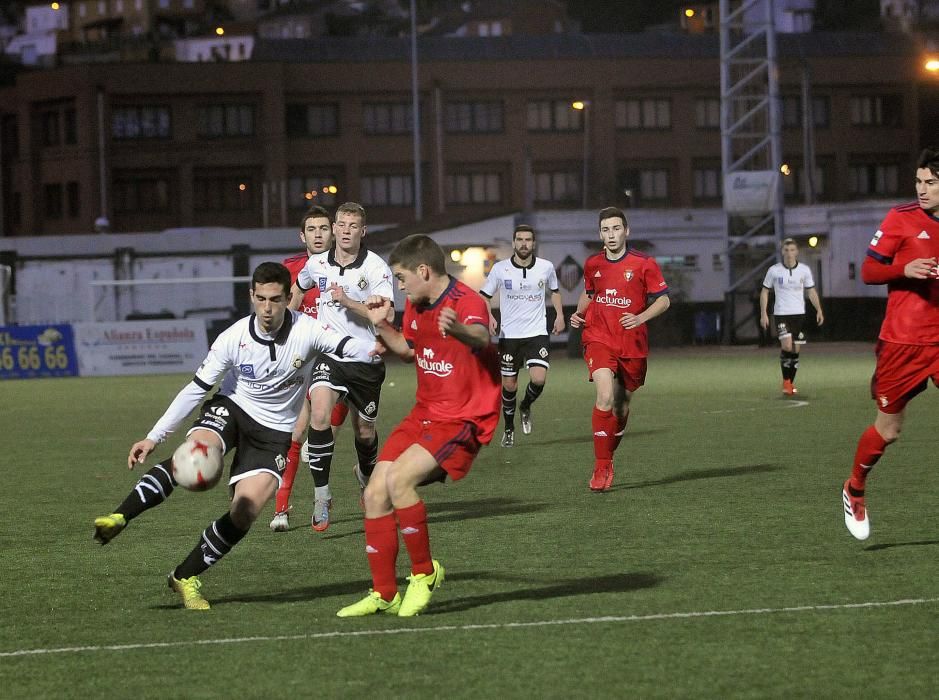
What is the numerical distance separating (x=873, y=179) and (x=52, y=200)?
4251cm

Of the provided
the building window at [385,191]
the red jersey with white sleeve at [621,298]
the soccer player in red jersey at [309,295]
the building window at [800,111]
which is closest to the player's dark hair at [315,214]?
the soccer player in red jersey at [309,295]

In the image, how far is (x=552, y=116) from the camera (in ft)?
252

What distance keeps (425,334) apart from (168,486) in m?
1.63

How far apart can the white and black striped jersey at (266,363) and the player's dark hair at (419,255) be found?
915mm

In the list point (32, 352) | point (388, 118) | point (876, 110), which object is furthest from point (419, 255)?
point (876, 110)

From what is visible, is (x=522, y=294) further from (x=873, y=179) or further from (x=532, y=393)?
(x=873, y=179)

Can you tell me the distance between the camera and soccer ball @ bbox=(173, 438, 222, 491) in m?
8.00

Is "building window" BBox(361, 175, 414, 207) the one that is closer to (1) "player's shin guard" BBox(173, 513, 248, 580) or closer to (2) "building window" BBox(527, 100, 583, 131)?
(2) "building window" BBox(527, 100, 583, 131)

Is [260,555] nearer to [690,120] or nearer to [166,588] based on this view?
[166,588]

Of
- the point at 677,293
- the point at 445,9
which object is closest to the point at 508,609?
the point at 677,293

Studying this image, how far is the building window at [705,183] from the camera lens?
256 ft

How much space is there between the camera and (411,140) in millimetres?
75875

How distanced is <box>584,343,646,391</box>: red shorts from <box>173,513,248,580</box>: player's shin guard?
18.7ft

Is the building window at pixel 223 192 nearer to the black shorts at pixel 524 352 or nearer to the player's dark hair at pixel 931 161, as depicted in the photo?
the black shorts at pixel 524 352
